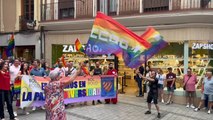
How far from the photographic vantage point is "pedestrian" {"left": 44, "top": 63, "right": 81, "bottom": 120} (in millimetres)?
5418

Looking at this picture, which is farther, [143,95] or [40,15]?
[40,15]

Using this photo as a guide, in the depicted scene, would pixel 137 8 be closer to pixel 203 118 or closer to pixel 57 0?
pixel 57 0

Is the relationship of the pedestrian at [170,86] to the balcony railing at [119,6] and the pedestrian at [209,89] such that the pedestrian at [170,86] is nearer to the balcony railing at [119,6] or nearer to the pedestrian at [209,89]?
the pedestrian at [209,89]

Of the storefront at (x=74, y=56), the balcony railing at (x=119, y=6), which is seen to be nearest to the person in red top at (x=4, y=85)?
the balcony railing at (x=119, y=6)

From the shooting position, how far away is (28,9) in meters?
19.6

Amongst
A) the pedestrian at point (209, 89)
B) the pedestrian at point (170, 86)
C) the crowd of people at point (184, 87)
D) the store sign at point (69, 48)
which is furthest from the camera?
the store sign at point (69, 48)

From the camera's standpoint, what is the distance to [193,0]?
13266 mm

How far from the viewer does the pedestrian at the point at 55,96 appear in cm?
542

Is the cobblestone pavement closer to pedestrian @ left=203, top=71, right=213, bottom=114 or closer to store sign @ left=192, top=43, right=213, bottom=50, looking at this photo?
pedestrian @ left=203, top=71, right=213, bottom=114

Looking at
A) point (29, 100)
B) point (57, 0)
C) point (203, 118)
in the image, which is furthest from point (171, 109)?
point (57, 0)

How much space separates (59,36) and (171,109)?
9.43 m

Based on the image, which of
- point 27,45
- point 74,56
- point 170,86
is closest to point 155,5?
point 170,86

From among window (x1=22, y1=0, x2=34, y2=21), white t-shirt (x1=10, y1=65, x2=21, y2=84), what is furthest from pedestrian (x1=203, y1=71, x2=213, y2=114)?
window (x1=22, y1=0, x2=34, y2=21)

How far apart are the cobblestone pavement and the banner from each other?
1.22 feet
